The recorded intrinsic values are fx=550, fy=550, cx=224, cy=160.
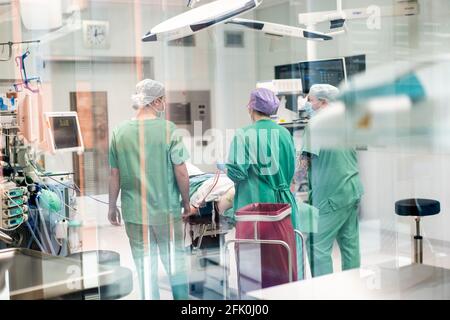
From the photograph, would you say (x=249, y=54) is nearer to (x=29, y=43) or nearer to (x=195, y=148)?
(x=195, y=148)

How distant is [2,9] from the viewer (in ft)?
11.2

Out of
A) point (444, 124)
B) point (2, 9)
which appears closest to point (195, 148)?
point (2, 9)

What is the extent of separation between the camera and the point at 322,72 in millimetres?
3332

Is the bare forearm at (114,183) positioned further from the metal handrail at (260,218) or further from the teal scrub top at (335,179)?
the teal scrub top at (335,179)

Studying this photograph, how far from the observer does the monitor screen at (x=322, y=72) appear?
9.75ft

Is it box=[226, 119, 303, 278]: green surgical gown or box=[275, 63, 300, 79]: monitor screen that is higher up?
box=[275, 63, 300, 79]: monitor screen

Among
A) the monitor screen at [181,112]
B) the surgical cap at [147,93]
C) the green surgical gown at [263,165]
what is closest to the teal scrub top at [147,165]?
the surgical cap at [147,93]

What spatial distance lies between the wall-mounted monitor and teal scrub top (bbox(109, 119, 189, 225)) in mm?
730

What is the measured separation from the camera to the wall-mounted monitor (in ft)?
10.2

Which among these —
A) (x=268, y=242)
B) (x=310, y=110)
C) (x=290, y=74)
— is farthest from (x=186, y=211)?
(x=290, y=74)

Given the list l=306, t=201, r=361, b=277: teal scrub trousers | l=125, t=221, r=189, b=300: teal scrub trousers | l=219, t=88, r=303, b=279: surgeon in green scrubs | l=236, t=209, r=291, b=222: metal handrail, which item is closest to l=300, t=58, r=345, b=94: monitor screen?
l=219, t=88, r=303, b=279: surgeon in green scrubs

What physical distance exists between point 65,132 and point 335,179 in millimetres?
1551

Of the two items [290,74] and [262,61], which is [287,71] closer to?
[290,74]

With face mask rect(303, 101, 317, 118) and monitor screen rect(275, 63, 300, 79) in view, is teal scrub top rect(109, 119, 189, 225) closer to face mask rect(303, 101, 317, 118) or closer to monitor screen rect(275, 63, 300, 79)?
face mask rect(303, 101, 317, 118)
